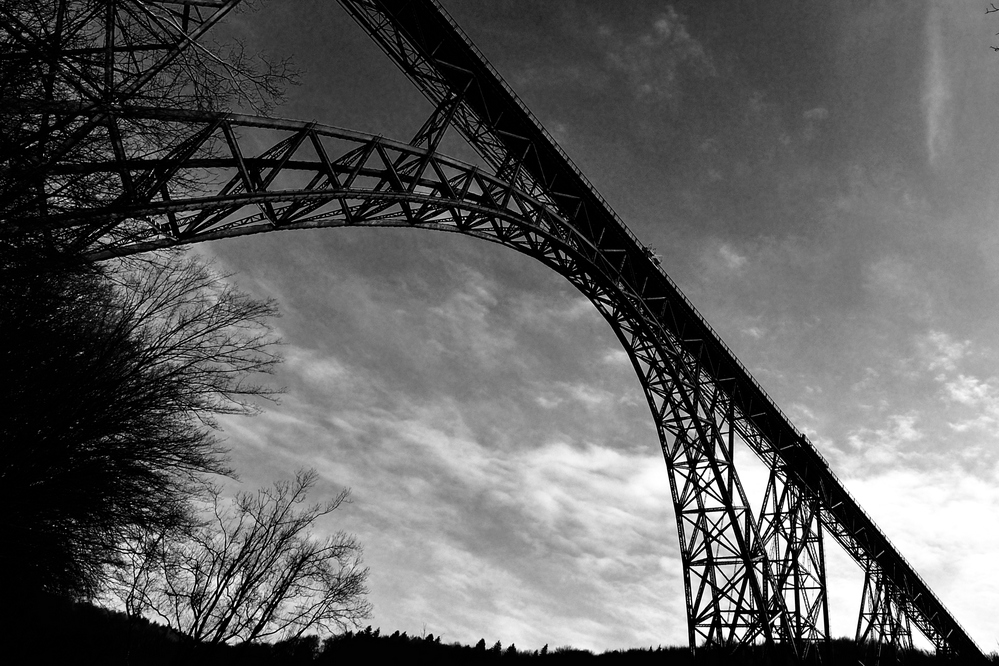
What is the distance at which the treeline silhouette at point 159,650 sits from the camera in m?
12.4

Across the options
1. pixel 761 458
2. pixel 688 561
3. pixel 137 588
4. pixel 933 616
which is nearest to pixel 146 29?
pixel 137 588

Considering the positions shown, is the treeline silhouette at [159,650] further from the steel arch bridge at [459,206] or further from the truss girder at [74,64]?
the truss girder at [74,64]

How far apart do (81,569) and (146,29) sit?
28.5ft

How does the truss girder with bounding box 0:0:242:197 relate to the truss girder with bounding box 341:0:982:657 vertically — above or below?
below

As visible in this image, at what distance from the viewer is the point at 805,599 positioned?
2022 cm

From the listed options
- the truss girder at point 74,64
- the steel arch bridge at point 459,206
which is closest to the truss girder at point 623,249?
the steel arch bridge at point 459,206

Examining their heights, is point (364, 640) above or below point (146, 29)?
below

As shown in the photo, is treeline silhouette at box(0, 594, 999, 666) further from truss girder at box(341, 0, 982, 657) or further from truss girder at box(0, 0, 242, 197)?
truss girder at box(0, 0, 242, 197)

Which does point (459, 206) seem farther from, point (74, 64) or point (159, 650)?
point (159, 650)

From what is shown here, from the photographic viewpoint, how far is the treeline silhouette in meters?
12.4

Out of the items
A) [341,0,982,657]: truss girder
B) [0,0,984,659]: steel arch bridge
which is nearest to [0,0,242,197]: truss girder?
[0,0,984,659]: steel arch bridge

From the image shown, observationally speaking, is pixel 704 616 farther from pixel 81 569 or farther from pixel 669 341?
pixel 81 569

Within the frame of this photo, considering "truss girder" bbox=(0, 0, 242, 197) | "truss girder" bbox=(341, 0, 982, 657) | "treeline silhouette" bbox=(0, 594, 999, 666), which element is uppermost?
"truss girder" bbox=(341, 0, 982, 657)

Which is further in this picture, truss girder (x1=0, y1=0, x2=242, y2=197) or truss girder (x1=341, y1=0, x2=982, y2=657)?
truss girder (x1=341, y1=0, x2=982, y2=657)
